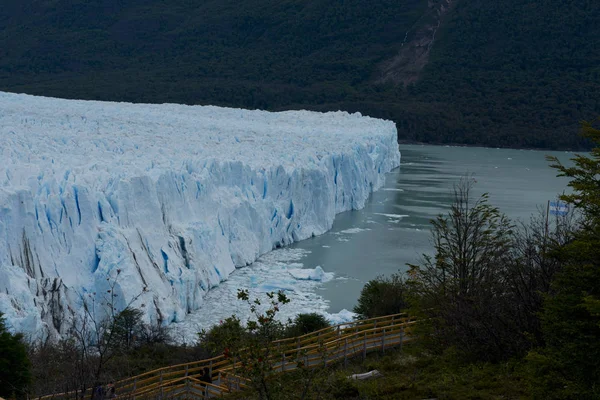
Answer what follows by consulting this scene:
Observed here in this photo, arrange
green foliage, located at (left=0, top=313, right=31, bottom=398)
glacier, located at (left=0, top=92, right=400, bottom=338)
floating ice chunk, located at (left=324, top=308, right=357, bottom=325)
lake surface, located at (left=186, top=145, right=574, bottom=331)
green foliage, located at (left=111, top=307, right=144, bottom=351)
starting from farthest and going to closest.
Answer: lake surface, located at (left=186, top=145, right=574, bottom=331), floating ice chunk, located at (left=324, top=308, right=357, bottom=325), glacier, located at (left=0, top=92, right=400, bottom=338), green foliage, located at (left=111, top=307, right=144, bottom=351), green foliage, located at (left=0, top=313, right=31, bottom=398)

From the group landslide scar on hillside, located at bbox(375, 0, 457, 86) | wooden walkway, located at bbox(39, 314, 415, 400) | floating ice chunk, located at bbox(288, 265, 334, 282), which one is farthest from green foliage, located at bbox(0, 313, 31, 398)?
landslide scar on hillside, located at bbox(375, 0, 457, 86)

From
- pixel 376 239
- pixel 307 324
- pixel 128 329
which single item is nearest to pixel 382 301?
pixel 307 324

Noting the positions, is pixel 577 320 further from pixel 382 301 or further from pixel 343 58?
pixel 343 58

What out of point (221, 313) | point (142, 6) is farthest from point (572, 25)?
point (221, 313)

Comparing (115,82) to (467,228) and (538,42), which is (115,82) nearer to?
(538,42)

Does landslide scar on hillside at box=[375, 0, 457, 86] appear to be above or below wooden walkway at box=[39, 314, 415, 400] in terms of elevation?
above

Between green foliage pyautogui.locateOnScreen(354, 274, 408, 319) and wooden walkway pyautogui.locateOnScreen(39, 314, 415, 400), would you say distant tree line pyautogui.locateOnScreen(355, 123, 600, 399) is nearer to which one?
green foliage pyautogui.locateOnScreen(354, 274, 408, 319)
